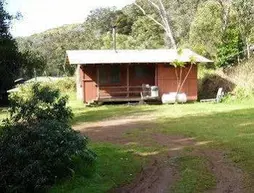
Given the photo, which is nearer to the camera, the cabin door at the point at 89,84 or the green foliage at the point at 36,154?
the green foliage at the point at 36,154

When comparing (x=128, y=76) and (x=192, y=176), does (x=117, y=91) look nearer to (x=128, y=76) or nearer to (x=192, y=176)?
(x=128, y=76)

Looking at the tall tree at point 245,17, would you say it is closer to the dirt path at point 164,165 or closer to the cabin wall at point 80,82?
the cabin wall at point 80,82

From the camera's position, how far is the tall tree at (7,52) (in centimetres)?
2253

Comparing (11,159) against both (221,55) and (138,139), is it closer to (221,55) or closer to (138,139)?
(138,139)

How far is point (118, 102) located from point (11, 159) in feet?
60.1

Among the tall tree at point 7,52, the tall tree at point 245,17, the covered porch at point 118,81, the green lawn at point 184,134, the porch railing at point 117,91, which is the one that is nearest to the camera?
the green lawn at point 184,134

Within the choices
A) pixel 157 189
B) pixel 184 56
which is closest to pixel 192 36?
pixel 184 56

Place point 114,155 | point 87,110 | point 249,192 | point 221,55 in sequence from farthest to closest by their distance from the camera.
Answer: point 221,55
point 87,110
point 114,155
point 249,192

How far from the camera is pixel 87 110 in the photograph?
906 inches

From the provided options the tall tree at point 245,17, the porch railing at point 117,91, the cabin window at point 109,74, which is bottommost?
the porch railing at point 117,91

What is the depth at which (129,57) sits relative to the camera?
26.3 meters

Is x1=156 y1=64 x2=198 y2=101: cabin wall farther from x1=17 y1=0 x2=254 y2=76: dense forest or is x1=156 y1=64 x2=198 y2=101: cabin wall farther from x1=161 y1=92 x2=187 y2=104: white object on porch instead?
x1=17 y1=0 x2=254 y2=76: dense forest

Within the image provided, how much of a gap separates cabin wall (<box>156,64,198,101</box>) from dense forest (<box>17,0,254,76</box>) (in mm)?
5190

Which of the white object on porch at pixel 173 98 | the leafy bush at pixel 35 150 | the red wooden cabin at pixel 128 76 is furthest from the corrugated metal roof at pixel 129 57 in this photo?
the leafy bush at pixel 35 150
